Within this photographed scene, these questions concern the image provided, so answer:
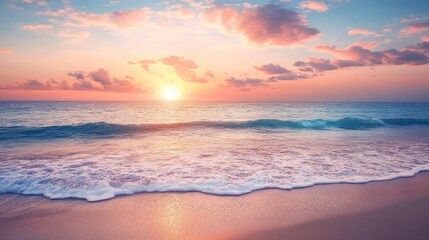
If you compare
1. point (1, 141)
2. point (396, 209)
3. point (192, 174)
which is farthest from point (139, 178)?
point (1, 141)

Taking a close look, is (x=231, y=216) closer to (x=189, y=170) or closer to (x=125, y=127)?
(x=189, y=170)

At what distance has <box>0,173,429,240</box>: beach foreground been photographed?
14.0 ft

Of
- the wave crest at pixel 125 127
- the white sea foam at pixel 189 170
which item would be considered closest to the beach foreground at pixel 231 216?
the white sea foam at pixel 189 170

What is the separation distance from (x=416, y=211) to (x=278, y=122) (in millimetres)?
20957

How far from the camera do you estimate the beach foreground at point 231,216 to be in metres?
4.28

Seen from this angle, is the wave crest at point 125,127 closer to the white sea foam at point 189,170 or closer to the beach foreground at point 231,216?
the white sea foam at point 189,170

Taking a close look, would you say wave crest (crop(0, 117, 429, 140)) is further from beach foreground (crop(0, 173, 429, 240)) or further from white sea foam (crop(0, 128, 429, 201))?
beach foreground (crop(0, 173, 429, 240))

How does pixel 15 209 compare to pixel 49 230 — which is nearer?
pixel 49 230

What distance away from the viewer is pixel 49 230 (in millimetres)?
4406

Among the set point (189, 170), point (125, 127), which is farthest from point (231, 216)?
point (125, 127)

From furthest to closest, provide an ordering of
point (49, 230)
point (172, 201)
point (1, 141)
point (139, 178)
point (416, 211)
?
point (1, 141)
point (139, 178)
point (172, 201)
point (416, 211)
point (49, 230)

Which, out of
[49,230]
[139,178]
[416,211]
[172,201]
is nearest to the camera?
[49,230]

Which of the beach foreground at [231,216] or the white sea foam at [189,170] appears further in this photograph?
the white sea foam at [189,170]

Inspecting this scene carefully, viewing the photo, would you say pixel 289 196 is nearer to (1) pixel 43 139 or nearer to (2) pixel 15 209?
(2) pixel 15 209
